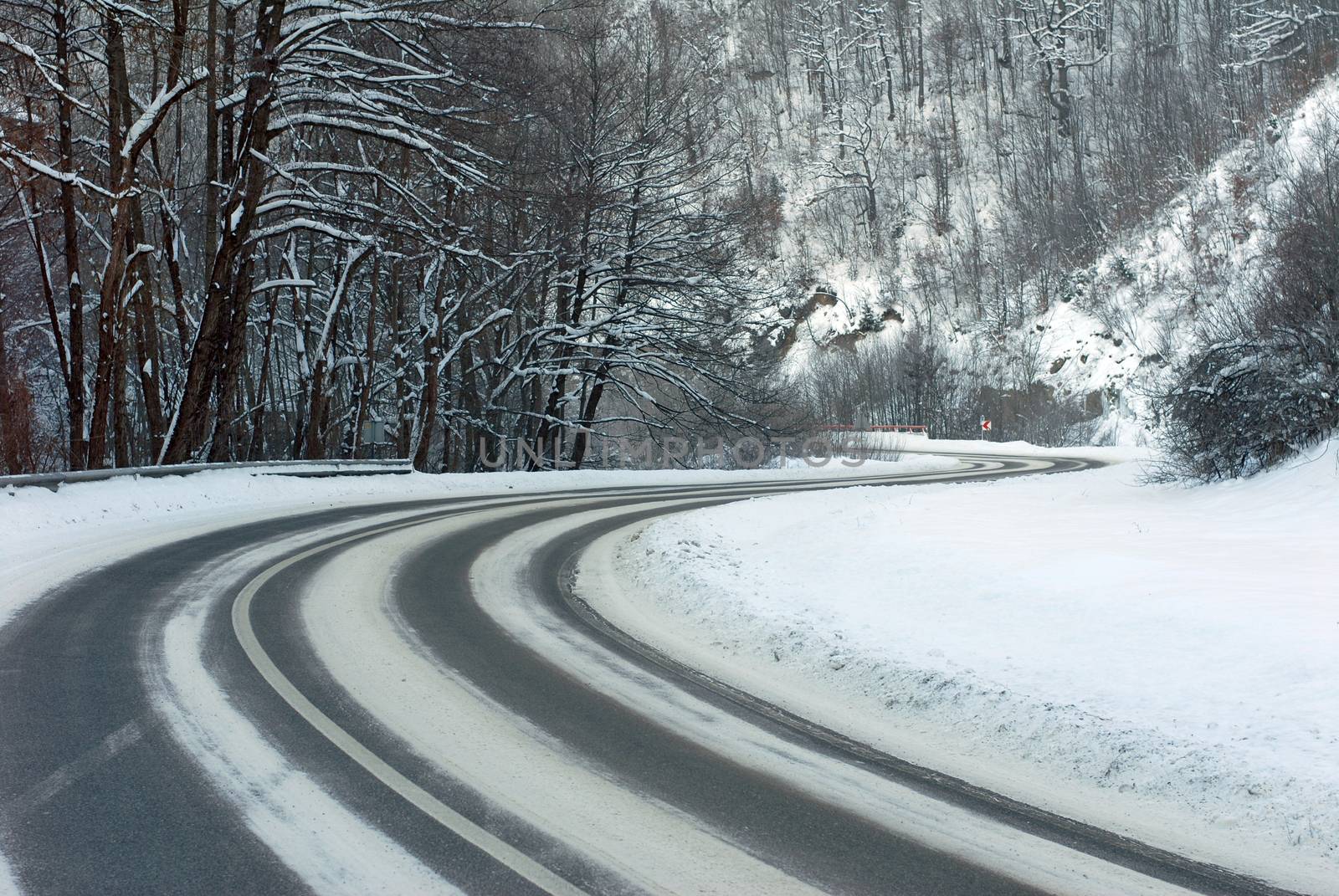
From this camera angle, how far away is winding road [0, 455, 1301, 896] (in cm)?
375

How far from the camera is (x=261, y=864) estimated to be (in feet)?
12.3

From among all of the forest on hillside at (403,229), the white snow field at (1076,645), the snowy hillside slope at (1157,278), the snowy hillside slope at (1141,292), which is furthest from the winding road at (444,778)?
the snowy hillside slope at (1157,278)

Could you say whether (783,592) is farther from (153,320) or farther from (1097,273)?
(1097,273)

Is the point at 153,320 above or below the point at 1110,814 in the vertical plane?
above

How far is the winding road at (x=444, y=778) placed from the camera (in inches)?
148

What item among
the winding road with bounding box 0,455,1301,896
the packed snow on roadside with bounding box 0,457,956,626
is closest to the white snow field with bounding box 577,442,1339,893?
the winding road with bounding box 0,455,1301,896

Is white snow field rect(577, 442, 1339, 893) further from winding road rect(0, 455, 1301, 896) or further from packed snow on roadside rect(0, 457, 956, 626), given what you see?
packed snow on roadside rect(0, 457, 956, 626)

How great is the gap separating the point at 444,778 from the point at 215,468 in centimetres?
1420

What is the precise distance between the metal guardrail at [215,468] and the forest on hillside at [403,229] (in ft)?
5.69

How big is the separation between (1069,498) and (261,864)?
14.5m

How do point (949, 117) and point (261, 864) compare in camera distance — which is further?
point (949, 117)

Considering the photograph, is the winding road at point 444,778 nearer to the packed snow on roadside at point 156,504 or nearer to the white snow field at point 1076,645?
the white snow field at point 1076,645

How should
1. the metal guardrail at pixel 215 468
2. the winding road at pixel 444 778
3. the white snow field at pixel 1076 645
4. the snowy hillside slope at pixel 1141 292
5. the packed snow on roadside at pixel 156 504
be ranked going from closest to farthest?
1. the winding road at pixel 444 778
2. the white snow field at pixel 1076 645
3. the packed snow on roadside at pixel 156 504
4. the metal guardrail at pixel 215 468
5. the snowy hillside slope at pixel 1141 292

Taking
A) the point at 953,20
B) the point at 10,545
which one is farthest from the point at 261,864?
the point at 953,20
